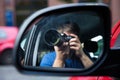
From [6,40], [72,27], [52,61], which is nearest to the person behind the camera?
[72,27]

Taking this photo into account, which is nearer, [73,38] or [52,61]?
[73,38]

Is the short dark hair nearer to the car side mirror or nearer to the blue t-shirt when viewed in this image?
the car side mirror

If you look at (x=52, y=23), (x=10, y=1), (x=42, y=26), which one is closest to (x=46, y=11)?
(x=52, y=23)

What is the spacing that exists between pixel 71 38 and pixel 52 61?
0.22 m

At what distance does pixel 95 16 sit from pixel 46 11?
236 millimetres

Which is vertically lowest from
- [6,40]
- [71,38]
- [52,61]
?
[6,40]

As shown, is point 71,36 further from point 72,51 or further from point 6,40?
point 6,40

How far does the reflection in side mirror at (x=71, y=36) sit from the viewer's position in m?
2.12

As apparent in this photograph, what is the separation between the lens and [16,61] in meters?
2.13

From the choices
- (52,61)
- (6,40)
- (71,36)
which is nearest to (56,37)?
(71,36)

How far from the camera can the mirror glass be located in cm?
217

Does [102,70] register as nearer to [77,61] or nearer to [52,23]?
[77,61]

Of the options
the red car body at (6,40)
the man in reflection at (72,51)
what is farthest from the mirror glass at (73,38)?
the red car body at (6,40)

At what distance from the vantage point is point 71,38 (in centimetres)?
223
